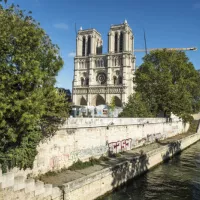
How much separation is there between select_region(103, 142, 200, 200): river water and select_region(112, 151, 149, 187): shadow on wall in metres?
0.47

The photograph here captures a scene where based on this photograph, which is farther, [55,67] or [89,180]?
[89,180]

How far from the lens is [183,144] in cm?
3422

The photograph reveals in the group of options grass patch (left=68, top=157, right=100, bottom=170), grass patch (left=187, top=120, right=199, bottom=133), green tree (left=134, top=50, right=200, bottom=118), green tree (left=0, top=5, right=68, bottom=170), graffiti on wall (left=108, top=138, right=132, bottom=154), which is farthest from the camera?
grass patch (left=187, top=120, right=199, bottom=133)

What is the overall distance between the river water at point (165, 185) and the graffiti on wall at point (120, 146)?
3.48 metres

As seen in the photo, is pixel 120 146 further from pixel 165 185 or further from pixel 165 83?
pixel 165 83

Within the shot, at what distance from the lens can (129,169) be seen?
18.3 metres

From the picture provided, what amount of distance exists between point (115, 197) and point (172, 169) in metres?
9.39

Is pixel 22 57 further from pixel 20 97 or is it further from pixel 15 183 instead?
pixel 15 183

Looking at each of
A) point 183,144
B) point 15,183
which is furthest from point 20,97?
point 183,144

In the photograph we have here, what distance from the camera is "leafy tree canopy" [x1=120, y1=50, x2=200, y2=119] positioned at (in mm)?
37631

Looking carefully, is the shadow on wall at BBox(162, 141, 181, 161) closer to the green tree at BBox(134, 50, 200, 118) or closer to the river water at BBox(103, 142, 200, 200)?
the river water at BBox(103, 142, 200, 200)

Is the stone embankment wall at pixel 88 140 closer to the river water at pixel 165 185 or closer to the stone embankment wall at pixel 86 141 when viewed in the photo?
the stone embankment wall at pixel 86 141

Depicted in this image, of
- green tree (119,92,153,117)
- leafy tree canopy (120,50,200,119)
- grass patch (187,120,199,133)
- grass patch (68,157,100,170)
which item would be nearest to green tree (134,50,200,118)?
leafy tree canopy (120,50,200,119)

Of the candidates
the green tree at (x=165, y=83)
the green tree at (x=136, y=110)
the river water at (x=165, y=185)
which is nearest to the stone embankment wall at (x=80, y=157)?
the river water at (x=165, y=185)
